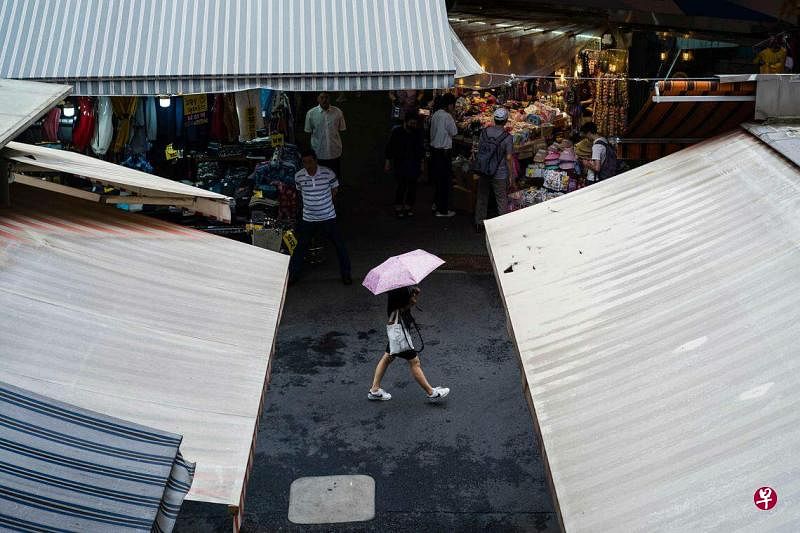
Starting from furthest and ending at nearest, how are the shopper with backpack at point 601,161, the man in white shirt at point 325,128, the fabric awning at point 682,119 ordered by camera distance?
the man in white shirt at point 325,128, the shopper with backpack at point 601,161, the fabric awning at point 682,119

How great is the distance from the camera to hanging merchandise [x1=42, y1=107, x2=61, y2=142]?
13.0m

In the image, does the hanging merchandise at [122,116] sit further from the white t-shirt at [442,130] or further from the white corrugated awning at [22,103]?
the white corrugated awning at [22,103]

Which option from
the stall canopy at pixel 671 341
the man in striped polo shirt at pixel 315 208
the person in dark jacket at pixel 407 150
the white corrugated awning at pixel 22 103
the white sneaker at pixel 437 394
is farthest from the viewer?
the person in dark jacket at pixel 407 150

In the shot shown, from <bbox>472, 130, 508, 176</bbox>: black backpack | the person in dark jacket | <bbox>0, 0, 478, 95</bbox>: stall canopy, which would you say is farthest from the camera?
the person in dark jacket

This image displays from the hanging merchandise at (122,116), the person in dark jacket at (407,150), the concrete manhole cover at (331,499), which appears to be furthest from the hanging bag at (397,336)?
the person in dark jacket at (407,150)

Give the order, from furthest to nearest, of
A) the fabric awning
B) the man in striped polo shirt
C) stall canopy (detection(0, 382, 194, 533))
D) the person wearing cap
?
the person wearing cap, the man in striped polo shirt, the fabric awning, stall canopy (detection(0, 382, 194, 533))

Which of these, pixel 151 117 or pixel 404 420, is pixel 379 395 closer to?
pixel 404 420

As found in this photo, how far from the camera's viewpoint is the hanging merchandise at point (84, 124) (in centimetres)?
1302

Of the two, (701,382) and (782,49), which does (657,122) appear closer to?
(701,382)

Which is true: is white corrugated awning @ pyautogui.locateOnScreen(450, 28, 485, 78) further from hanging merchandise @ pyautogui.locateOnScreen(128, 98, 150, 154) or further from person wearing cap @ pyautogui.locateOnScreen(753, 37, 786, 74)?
person wearing cap @ pyautogui.locateOnScreen(753, 37, 786, 74)

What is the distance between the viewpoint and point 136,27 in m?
12.4

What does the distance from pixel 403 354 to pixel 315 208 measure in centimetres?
365

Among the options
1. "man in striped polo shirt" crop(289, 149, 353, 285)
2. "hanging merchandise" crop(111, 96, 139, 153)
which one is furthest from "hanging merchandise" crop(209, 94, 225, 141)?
→ "man in striped polo shirt" crop(289, 149, 353, 285)

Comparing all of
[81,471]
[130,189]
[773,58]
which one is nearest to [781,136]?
[130,189]
